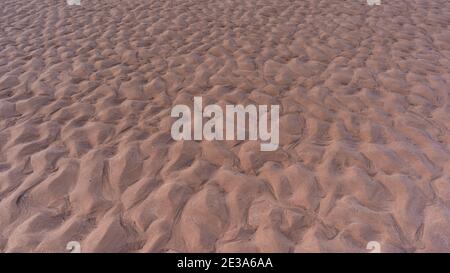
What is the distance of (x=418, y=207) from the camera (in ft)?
6.95

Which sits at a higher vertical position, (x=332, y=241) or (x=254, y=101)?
(x=254, y=101)

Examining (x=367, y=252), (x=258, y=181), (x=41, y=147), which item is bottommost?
(x=367, y=252)

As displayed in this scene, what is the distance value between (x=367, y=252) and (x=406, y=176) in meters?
0.79

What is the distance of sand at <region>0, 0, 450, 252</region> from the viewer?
6.56ft

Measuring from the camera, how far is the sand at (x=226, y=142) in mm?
1998

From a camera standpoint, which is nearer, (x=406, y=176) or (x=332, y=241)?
(x=332, y=241)

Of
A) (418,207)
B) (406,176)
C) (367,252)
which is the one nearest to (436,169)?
(406,176)

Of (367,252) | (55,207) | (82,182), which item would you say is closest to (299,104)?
(367,252)

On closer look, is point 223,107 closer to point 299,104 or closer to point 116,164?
point 299,104

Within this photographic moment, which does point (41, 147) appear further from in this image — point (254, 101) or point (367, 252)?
point (367, 252)

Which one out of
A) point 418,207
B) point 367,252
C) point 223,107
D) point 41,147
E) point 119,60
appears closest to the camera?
point 367,252

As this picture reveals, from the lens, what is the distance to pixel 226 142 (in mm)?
2721

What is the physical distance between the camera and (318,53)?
13.7ft

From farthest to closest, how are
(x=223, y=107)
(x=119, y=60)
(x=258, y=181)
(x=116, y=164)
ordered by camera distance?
(x=119, y=60), (x=223, y=107), (x=116, y=164), (x=258, y=181)
